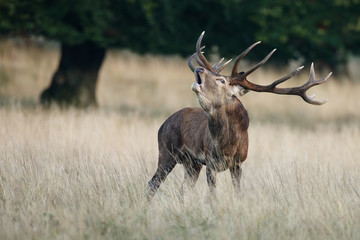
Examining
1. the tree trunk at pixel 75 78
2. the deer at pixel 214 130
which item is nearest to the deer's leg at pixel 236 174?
the deer at pixel 214 130

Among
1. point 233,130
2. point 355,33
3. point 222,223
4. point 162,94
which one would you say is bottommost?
point 162,94

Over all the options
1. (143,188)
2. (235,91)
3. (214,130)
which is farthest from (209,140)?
(143,188)

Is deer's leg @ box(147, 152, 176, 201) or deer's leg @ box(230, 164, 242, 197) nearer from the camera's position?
deer's leg @ box(230, 164, 242, 197)

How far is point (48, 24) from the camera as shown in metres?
13.8

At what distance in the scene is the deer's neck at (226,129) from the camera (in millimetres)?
6730

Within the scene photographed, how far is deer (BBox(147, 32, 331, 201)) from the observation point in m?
6.62

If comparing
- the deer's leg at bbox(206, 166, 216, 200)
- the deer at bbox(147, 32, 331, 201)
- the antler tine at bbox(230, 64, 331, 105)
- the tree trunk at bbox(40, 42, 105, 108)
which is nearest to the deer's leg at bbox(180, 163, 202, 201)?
the deer at bbox(147, 32, 331, 201)

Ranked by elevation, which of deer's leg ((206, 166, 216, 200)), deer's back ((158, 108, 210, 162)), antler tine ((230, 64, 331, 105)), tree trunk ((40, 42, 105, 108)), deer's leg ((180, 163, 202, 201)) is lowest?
tree trunk ((40, 42, 105, 108))

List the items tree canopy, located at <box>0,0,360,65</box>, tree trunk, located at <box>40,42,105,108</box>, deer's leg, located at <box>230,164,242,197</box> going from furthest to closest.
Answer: tree trunk, located at <box>40,42,105,108</box>
tree canopy, located at <box>0,0,360,65</box>
deer's leg, located at <box>230,164,242,197</box>

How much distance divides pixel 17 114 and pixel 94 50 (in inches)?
179

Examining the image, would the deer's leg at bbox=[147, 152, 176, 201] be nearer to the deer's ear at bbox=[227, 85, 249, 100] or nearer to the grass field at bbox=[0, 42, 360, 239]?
the grass field at bbox=[0, 42, 360, 239]

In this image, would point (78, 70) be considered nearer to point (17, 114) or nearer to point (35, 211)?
point (17, 114)

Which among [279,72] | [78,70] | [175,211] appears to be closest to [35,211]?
[175,211]

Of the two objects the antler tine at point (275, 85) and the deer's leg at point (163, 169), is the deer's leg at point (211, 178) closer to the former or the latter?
the deer's leg at point (163, 169)
